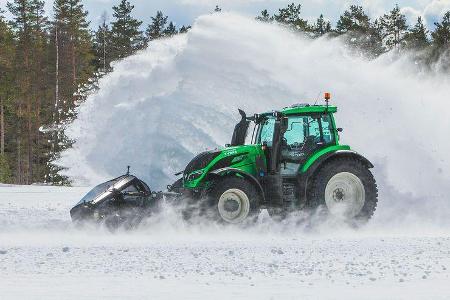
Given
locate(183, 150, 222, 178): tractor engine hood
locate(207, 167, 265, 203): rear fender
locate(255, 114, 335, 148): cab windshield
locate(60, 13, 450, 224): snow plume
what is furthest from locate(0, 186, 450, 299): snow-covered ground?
locate(60, 13, 450, 224): snow plume

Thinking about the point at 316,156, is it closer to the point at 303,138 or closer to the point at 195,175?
the point at 303,138

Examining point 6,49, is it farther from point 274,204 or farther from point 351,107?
point 274,204

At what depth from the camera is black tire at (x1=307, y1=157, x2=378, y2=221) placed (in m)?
10.0

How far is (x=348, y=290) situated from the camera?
18.7 ft

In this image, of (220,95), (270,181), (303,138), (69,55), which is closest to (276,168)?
(270,181)

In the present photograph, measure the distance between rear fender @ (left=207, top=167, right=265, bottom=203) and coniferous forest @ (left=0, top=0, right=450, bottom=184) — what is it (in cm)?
3010

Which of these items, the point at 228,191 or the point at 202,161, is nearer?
the point at 228,191

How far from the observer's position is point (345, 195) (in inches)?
404

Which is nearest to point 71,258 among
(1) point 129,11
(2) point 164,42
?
(2) point 164,42

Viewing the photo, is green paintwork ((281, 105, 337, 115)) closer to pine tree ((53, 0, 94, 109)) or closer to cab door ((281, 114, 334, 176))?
cab door ((281, 114, 334, 176))

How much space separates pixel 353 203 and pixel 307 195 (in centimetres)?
74

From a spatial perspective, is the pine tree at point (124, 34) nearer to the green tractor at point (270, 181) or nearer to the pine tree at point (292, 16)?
the pine tree at point (292, 16)

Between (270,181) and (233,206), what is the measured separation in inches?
26.7

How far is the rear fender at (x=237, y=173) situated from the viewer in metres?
9.57
